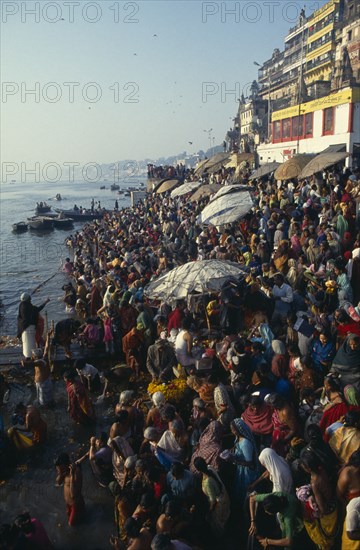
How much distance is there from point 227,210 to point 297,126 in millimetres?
20393

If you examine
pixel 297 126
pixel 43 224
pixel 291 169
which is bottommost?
pixel 43 224

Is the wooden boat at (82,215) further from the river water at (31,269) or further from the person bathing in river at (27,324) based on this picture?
the person bathing in river at (27,324)

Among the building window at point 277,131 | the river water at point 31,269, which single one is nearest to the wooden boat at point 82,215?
the river water at point 31,269

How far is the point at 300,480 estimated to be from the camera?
15.4 ft

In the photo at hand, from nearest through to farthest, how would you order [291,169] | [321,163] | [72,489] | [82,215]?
[72,489]
[321,163]
[291,169]
[82,215]

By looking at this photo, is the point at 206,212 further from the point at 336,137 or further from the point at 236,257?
the point at 336,137

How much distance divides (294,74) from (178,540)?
65905 millimetres

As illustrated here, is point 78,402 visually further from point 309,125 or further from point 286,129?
point 286,129

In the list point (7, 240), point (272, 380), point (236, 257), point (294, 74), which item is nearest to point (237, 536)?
point (272, 380)

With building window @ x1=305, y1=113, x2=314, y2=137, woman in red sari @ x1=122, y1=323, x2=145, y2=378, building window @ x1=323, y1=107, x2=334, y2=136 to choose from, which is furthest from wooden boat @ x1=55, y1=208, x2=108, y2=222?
woman in red sari @ x1=122, y1=323, x2=145, y2=378

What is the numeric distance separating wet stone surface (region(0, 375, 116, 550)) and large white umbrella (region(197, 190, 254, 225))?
6604 mm

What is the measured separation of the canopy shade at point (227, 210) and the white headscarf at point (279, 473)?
350 inches

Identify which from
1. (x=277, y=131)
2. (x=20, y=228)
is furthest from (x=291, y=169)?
(x=20, y=228)

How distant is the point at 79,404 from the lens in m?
7.70
